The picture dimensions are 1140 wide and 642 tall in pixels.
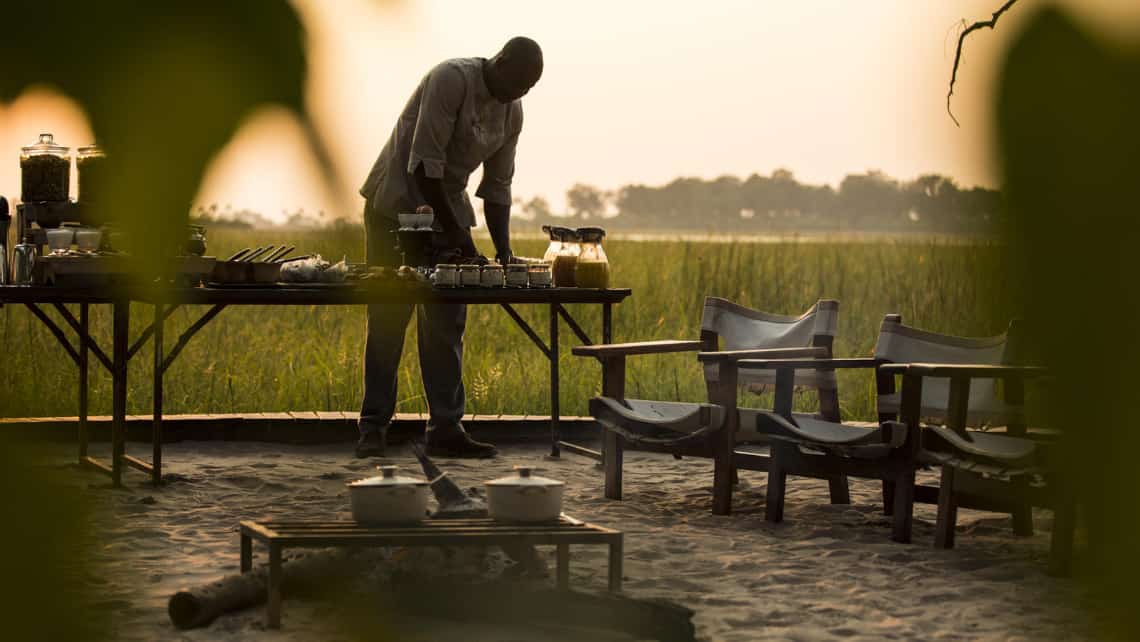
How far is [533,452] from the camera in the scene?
7.00 m

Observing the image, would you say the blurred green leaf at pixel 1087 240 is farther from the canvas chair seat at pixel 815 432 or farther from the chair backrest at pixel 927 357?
the chair backrest at pixel 927 357

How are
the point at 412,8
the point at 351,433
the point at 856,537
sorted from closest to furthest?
the point at 412,8 → the point at 856,537 → the point at 351,433

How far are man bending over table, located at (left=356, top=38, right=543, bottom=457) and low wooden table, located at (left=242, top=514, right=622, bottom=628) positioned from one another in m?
2.07

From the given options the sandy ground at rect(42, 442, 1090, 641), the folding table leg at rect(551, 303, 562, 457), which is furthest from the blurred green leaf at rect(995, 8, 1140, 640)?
the folding table leg at rect(551, 303, 562, 457)

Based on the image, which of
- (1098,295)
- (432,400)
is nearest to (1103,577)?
(1098,295)

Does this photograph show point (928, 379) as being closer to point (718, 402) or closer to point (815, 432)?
point (815, 432)

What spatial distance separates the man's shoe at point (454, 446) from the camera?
667 cm

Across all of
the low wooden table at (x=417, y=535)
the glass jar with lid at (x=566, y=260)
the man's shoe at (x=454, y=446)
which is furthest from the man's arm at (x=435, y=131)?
the low wooden table at (x=417, y=535)

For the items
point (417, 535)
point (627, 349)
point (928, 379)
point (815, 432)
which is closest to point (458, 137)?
point (627, 349)

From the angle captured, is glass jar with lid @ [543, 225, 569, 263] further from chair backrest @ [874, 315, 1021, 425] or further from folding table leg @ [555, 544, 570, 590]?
folding table leg @ [555, 544, 570, 590]

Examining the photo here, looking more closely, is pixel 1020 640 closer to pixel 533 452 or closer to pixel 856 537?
pixel 856 537

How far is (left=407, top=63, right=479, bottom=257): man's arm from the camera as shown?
6008mm

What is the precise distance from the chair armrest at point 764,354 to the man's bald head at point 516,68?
1272mm

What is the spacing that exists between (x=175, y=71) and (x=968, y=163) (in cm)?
39
